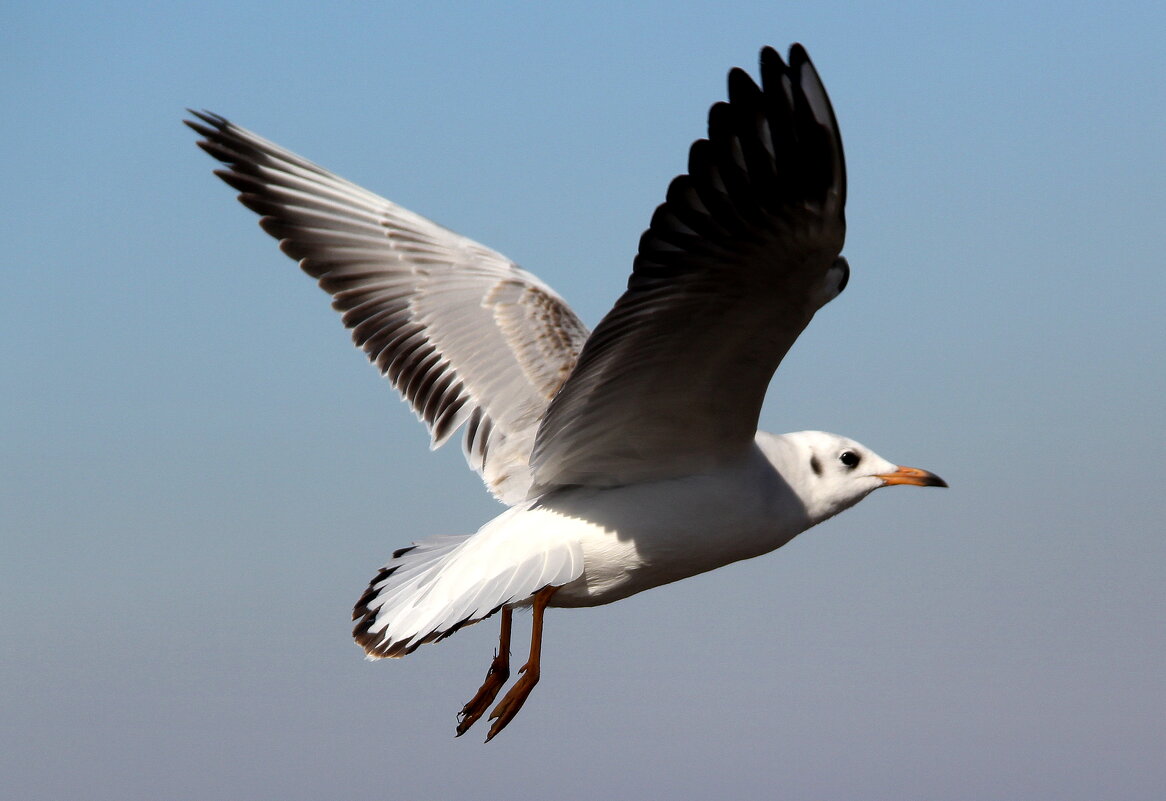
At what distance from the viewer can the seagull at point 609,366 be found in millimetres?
4703

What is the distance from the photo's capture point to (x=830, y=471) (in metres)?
6.30

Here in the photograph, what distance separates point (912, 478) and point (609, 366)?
1950 mm

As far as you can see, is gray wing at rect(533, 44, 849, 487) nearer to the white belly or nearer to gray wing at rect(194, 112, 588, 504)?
the white belly

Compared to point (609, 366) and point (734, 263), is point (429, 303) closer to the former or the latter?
point (609, 366)

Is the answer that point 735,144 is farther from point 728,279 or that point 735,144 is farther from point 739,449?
point 739,449

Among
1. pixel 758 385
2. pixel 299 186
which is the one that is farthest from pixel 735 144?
pixel 299 186

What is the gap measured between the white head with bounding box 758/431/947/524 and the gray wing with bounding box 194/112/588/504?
4.43 feet

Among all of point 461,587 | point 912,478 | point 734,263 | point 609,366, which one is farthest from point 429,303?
point 734,263

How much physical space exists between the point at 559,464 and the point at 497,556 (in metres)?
0.51

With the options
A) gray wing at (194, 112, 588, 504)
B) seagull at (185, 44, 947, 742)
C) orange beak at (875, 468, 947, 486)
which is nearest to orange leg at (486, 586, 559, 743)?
seagull at (185, 44, 947, 742)

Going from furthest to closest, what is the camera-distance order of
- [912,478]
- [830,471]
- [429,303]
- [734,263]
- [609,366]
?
[429,303] < [912,478] < [830,471] < [609,366] < [734,263]

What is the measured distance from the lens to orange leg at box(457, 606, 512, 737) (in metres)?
6.15

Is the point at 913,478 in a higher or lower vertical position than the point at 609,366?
lower

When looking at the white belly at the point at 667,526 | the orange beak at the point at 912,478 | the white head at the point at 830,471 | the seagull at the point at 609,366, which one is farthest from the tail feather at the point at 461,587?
the orange beak at the point at 912,478
